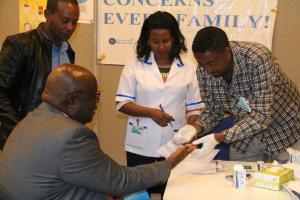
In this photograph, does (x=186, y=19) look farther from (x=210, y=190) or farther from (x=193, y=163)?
(x=210, y=190)

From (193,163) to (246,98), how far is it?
434 millimetres

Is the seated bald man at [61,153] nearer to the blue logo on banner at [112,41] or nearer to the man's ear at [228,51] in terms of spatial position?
the man's ear at [228,51]

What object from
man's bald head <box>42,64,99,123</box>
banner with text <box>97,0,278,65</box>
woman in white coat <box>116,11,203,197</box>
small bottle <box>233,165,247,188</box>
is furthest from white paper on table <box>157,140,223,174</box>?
banner with text <box>97,0,278,65</box>

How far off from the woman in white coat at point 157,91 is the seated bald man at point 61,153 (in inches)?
33.9

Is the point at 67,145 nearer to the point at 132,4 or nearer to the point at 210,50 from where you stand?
the point at 210,50

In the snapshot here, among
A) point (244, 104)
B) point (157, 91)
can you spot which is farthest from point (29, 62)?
point (244, 104)

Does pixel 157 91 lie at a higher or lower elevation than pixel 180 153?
higher

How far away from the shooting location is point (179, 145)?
1.93m

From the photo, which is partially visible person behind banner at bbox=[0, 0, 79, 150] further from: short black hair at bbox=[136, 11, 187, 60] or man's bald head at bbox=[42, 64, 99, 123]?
man's bald head at bbox=[42, 64, 99, 123]

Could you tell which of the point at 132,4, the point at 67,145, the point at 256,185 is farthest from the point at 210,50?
the point at 132,4

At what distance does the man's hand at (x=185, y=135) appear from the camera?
76.7 inches

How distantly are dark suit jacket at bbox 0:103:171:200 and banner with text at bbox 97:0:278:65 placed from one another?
1.83 m

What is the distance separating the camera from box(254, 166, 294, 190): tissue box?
167 centimetres

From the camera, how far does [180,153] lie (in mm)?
1782
